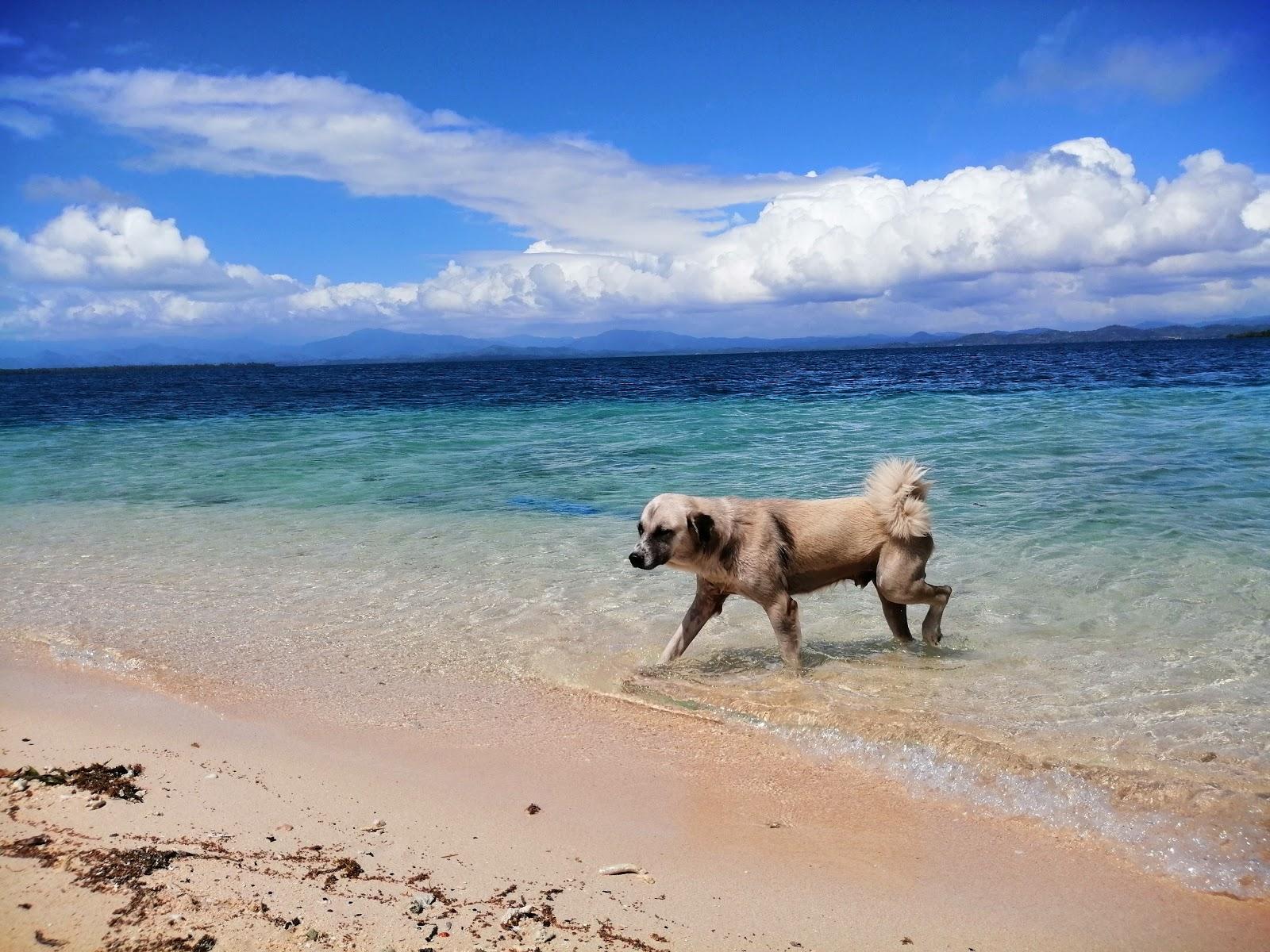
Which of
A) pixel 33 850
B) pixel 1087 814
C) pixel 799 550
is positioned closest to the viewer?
pixel 33 850

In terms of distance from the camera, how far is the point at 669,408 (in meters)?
41.5

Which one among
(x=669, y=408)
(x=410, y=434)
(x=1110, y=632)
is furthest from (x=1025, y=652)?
(x=669, y=408)

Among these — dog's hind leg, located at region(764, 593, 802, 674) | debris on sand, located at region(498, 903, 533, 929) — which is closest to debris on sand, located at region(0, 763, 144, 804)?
debris on sand, located at region(498, 903, 533, 929)

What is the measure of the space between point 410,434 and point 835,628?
25.6m

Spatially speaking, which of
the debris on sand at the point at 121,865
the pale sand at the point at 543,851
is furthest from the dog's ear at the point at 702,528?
the debris on sand at the point at 121,865

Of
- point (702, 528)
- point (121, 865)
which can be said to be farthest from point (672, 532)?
point (121, 865)

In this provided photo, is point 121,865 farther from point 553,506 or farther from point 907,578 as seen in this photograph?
point 553,506

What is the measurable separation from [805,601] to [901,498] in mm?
2400

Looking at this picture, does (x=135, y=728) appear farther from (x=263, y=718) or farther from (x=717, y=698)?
(x=717, y=698)

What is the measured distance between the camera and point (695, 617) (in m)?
7.75

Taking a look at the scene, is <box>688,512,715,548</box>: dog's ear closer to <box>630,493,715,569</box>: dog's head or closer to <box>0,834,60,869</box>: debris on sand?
<box>630,493,715,569</box>: dog's head

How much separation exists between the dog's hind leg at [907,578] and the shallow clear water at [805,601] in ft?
1.59

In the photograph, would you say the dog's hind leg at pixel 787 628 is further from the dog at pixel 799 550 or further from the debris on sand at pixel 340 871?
the debris on sand at pixel 340 871

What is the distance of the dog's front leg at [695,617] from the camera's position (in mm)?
7695
